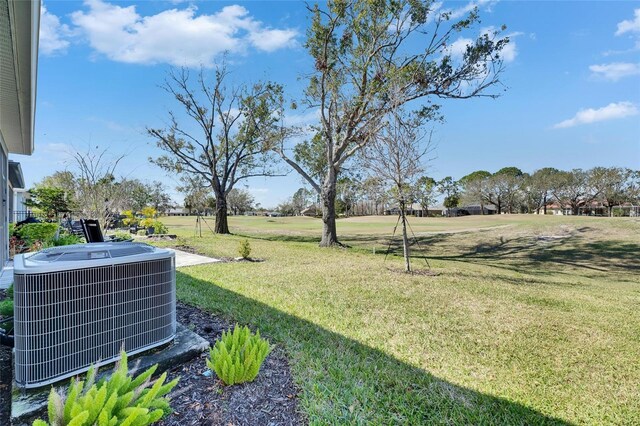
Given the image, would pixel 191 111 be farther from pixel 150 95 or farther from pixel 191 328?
pixel 191 328

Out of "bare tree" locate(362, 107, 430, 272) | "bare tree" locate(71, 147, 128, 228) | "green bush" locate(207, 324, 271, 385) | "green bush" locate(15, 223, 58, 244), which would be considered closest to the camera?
"green bush" locate(207, 324, 271, 385)

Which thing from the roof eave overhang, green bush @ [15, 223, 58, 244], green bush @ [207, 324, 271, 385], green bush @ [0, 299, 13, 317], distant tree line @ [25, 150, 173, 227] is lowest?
green bush @ [207, 324, 271, 385]

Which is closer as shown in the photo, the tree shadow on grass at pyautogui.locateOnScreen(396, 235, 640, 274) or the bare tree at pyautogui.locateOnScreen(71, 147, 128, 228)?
the tree shadow on grass at pyautogui.locateOnScreen(396, 235, 640, 274)

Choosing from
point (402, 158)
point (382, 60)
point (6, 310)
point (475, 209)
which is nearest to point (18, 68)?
point (6, 310)

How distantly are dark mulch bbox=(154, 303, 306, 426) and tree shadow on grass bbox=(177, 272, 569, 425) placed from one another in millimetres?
134

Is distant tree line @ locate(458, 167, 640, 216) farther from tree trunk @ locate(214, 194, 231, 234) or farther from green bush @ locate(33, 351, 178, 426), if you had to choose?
green bush @ locate(33, 351, 178, 426)

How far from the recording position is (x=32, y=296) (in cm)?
169

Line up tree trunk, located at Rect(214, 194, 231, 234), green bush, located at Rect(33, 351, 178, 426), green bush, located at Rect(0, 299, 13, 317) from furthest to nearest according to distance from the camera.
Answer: tree trunk, located at Rect(214, 194, 231, 234) < green bush, located at Rect(0, 299, 13, 317) < green bush, located at Rect(33, 351, 178, 426)

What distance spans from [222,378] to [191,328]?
1218mm

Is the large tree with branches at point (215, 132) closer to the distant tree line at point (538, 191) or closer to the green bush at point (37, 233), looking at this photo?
the green bush at point (37, 233)

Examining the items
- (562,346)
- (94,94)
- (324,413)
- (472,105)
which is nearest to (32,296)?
(324,413)

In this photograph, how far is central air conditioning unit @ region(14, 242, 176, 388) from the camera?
172cm

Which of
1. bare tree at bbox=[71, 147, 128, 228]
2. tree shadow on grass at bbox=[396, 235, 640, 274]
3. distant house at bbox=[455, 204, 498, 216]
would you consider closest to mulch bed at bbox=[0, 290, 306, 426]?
tree shadow on grass at bbox=[396, 235, 640, 274]

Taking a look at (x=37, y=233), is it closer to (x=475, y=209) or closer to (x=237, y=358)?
(x=237, y=358)
